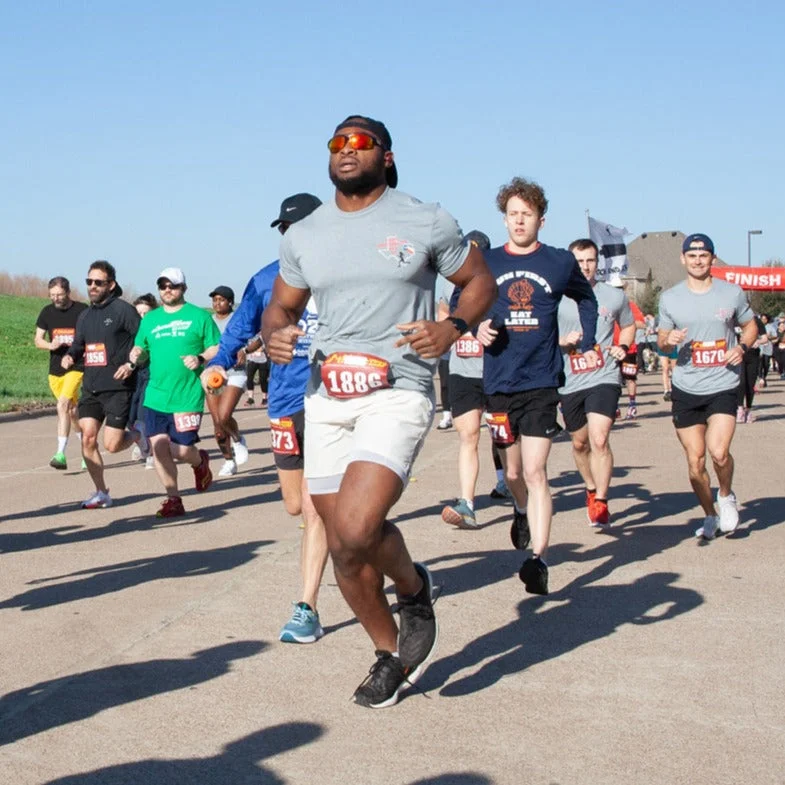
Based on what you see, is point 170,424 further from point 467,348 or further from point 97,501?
point 467,348

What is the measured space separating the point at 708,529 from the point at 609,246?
1504 cm

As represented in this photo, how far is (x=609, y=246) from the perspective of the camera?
23734 millimetres

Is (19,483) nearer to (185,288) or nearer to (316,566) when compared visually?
(185,288)

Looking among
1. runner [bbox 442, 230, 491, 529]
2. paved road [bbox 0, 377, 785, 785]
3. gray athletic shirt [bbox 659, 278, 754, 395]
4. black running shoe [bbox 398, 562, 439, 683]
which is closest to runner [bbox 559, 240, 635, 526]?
paved road [bbox 0, 377, 785, 785]

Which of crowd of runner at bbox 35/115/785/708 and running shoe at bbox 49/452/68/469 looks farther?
running shoe at bbox 49/452/68/469

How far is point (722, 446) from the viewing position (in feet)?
29.8

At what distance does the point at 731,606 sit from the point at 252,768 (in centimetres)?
337

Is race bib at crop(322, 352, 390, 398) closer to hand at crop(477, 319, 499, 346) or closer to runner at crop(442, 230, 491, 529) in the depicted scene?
hand at crop(477, 319, 499, 346)

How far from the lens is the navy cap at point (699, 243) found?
9.30m

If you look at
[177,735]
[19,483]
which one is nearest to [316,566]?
[177,735]

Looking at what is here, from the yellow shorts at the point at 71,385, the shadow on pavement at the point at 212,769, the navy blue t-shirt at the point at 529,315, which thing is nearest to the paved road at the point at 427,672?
the shadow on pavement at the point at 212,769

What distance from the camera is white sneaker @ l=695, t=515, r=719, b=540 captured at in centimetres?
917

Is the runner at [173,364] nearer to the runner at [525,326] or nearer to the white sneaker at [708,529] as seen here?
the runner at [525,326]

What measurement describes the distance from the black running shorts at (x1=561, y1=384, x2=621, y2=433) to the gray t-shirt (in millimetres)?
40
